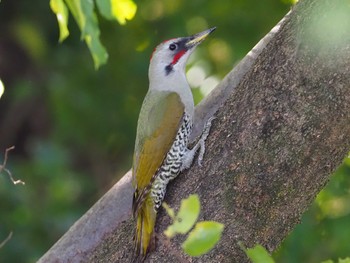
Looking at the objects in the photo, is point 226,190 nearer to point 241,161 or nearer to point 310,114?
point 241,161

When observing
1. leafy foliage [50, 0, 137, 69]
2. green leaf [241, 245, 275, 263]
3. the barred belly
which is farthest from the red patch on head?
green leaf [241, 245, 275, 263]

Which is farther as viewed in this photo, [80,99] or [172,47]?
[80,99]

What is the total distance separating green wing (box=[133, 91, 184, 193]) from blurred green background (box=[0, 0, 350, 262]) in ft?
4.89

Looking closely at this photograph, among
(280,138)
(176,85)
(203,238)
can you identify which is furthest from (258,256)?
(176,85)

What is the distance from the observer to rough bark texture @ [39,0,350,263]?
3467mm

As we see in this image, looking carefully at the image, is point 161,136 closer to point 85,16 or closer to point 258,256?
point 85,16

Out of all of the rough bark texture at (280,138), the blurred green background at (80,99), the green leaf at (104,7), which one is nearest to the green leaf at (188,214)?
the rough bark texture at (280,138)

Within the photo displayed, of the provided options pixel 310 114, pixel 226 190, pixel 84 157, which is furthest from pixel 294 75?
pixel 84 157

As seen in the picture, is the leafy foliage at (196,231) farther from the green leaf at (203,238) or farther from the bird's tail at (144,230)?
the bird's tail at (144,230)

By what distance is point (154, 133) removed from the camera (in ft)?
14.6

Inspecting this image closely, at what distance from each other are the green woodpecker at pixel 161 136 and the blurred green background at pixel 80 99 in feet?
4.35

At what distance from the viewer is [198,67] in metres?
6.91

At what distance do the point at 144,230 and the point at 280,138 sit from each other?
653 mm

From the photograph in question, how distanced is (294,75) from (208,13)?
11.8ft
